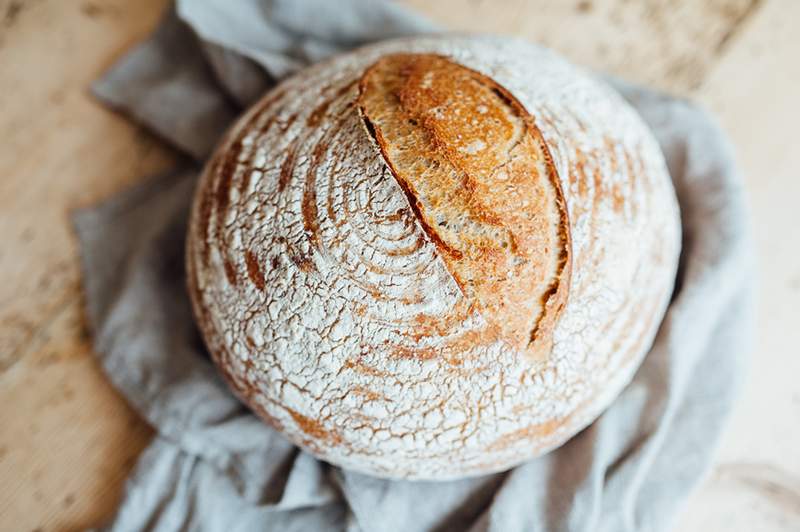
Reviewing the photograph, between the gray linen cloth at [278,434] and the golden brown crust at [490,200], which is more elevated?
the golden brown crust at [490,200]

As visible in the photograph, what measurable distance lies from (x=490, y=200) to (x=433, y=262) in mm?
86

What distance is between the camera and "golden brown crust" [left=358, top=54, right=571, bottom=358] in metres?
0.69

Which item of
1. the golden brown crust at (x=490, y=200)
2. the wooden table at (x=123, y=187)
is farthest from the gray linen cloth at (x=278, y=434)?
the golden brown crust at (x=490, y=200)

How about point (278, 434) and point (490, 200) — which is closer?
point (490, 200)

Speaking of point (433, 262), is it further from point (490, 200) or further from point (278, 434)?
point (278, 434)

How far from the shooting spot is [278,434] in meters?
0.92

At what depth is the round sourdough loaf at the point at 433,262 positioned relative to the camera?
692mm

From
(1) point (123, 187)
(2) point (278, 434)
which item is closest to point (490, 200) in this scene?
(2) point (278, 434)

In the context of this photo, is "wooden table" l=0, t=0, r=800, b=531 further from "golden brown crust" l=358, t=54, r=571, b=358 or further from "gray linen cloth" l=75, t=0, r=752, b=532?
"golden brown crust" l=358, t=54, r=571, b=358

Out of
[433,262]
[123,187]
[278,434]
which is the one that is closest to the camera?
[433,262]

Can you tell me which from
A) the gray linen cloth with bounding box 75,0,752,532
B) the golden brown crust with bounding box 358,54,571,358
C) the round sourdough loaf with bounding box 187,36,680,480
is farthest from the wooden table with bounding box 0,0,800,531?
the golden brown crust with bounding box 358,54,571,358

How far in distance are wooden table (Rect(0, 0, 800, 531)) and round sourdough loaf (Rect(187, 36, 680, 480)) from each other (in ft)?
1.04

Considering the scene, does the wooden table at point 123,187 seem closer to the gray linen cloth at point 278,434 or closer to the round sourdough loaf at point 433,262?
the gray linen cloth at point 278,434

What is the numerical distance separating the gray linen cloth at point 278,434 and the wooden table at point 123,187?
0.06 m
